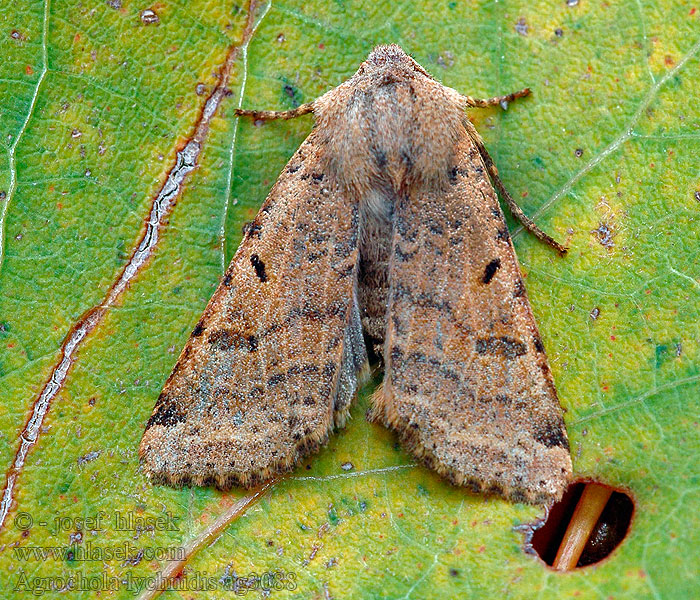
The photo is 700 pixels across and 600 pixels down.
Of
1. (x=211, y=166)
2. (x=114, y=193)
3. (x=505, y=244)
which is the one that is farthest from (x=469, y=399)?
(x=114, y=193)

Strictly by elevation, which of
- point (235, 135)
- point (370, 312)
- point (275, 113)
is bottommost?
point (370, 312)

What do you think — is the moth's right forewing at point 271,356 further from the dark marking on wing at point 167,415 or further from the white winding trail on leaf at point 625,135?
the white winding trail on leaf at point 625,135

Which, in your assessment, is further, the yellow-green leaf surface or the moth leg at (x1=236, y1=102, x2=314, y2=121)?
the moth leg at (x1=236, y1=102, x2=314, y2=121)

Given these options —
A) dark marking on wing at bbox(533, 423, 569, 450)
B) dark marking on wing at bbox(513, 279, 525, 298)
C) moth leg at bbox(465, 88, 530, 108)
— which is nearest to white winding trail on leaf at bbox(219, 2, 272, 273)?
moth leg at bbox(465, 88, 530, 108)

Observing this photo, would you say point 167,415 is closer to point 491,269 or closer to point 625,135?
point 491,269

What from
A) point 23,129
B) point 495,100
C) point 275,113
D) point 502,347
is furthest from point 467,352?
point 23,129

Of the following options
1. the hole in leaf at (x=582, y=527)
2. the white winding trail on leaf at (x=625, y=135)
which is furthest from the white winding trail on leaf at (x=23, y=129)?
the hole in leaf at (x=582, y=527)

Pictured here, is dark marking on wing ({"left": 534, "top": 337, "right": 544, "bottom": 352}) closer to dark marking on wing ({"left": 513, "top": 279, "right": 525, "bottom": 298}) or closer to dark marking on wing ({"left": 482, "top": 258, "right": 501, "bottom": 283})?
dark marking on wing ({"left": 513, "top": 279, "right": 525, "bottom": 298})
